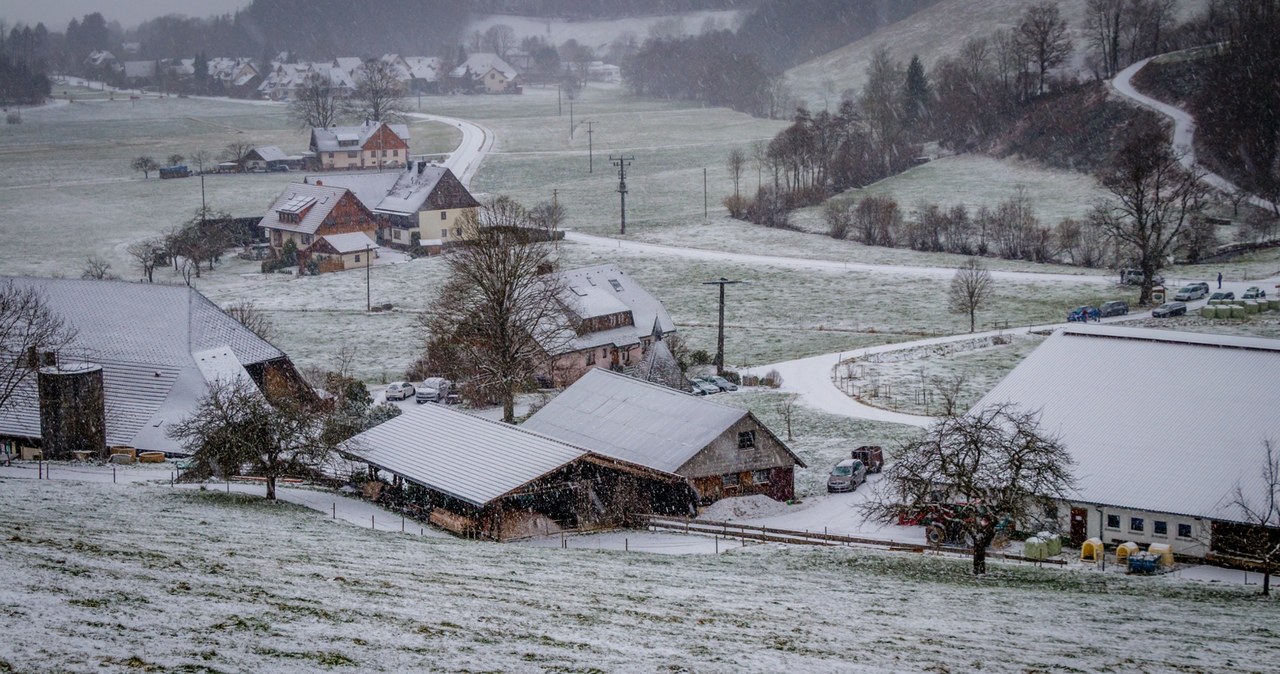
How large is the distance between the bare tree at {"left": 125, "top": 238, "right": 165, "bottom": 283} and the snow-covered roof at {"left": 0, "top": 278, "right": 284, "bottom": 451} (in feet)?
103

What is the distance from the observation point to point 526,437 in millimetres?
35156

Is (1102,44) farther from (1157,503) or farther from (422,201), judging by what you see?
(1157,503)

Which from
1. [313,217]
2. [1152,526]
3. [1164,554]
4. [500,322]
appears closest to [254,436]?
[500,322]

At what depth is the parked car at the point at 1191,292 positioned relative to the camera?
63906mm

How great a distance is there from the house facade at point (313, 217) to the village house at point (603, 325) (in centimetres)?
A: 3349

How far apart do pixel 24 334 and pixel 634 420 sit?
21648 millimetres

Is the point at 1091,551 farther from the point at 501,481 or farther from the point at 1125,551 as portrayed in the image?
the point at 501,481

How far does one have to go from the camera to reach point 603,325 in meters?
56.5

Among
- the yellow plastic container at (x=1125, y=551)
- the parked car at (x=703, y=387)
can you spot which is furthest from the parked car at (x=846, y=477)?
the parked car at (x=703, y=387)

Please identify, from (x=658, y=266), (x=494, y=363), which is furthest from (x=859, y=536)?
(x=658, y=266)

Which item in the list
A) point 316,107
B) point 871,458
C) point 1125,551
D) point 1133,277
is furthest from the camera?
point 316,107

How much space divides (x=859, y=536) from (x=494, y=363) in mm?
19928

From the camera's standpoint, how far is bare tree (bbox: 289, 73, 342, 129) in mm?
149375

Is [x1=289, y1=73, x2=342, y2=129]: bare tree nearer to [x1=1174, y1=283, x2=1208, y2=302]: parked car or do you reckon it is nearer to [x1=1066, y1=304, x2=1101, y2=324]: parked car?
[x1=1066, y1=304, x2=1101, y2=324]: parked car
